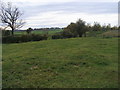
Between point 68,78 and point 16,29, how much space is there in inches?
1166

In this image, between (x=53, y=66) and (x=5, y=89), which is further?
(x=53, y=66)

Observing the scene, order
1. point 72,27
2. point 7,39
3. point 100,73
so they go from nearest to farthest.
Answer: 1. point 100,73
2. point 7,39
3. point 72,27

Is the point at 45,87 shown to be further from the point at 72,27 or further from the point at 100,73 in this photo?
the point at 72,27

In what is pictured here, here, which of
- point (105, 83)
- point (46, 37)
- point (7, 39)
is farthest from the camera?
point (46, 37)

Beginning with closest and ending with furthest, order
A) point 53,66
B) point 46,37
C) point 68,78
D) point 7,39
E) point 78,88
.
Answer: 1. point 78,88
2. point 68,78
3. point 53,66
4. point 7,39
5. point 46,37

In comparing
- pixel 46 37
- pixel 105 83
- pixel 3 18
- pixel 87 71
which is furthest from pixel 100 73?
pixel 3 18

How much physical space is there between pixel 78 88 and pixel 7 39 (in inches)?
812

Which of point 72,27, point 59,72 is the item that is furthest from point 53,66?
point 72,27

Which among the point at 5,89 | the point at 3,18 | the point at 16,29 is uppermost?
the point at 3,18

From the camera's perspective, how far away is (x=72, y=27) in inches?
1204

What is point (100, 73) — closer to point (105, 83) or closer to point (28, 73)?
point (105, 83)

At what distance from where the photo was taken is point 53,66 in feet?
18.7

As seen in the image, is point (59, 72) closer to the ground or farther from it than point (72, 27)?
closer to the ground

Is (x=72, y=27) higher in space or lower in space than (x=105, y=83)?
higher
